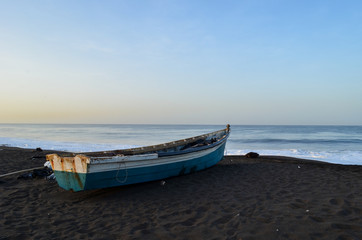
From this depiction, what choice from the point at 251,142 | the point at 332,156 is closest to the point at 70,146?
the point at 251,142

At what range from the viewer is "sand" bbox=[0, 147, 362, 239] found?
369cm

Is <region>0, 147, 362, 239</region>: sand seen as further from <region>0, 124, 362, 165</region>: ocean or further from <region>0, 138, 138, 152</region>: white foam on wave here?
<region>0, 138, 138, 152</region>: white foam on wave

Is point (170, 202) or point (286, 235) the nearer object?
point (286, 235)

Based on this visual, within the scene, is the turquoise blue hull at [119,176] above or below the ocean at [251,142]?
above

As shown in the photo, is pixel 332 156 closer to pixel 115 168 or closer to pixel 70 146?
pixel 115 168

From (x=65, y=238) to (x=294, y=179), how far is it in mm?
6539

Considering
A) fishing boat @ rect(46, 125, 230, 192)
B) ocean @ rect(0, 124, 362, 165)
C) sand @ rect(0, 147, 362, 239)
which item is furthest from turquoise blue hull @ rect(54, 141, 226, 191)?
ocean @ rect(0, 124, 362, 165)

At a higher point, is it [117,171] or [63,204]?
[117,171]

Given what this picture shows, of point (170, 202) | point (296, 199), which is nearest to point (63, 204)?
point (170, 202)

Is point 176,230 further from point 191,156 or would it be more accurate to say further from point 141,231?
point 191,156

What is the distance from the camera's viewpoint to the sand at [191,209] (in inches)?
145

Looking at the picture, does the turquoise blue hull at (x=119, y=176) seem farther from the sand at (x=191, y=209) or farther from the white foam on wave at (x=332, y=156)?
the white foam on wave at (x=332, y=156)

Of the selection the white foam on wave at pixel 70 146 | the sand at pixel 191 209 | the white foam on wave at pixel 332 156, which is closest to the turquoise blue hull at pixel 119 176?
the sand at pixel 191 209

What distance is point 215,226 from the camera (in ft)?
12.7
